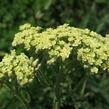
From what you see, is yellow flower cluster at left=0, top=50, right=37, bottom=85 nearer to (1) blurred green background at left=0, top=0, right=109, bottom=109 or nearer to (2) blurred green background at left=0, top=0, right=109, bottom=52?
(1) blurred green background at left=0, top=0, right=109, bottom=109

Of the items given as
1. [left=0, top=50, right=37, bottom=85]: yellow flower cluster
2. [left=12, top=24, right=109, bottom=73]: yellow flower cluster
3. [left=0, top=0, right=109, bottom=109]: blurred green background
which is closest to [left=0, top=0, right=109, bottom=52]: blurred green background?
[left=0, top=0, right=109, bottom=109]: blurred green background

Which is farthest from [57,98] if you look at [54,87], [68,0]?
[68,0]

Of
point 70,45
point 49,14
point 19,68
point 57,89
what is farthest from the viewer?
point 49,14

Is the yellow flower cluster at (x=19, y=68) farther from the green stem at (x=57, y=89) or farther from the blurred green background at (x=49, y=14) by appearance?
the blurred green background at (x=49, y=14)

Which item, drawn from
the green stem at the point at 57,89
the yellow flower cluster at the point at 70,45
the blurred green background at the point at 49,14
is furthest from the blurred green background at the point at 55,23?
the yellow flower cluster at the point at 70,45

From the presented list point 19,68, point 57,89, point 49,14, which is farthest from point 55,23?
point 19,68

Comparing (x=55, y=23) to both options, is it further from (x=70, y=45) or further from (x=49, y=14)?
(x=70, y=45)

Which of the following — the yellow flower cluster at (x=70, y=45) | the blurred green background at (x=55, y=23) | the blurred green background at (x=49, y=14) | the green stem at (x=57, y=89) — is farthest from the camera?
Answer: the blurred green background at (x=49, y=14)
